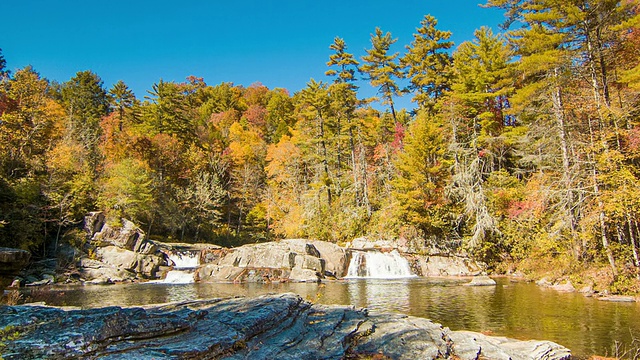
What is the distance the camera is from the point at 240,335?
245 inches

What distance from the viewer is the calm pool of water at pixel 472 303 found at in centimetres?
973

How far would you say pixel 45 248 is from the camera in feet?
77.3

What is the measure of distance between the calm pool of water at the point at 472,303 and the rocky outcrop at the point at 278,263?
5.58ft

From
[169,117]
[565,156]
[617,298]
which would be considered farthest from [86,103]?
[617,298]

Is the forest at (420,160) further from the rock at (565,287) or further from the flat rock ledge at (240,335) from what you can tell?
the flat rock ledge at (240,335)

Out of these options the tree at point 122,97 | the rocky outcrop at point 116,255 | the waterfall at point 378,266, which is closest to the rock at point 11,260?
the rocky outcrop at point 116,255

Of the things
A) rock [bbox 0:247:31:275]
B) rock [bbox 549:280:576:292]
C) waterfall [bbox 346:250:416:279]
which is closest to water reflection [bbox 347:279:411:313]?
waterfall [bbox 346:250:416:279]

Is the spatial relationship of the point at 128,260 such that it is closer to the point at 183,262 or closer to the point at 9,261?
the point at 183,262

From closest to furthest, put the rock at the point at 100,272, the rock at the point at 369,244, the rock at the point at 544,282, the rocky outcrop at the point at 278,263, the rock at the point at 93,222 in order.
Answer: the rock at the point at 544,282 < the rock at the point at 100,272 < the rocky outcrop at the point at 278,263 < the rock at the point at 93,222 < the rock at the point at 369,244

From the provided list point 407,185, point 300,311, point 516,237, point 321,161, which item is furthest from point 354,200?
point 300,311

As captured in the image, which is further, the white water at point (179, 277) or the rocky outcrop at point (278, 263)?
the white water at point (179, 277)

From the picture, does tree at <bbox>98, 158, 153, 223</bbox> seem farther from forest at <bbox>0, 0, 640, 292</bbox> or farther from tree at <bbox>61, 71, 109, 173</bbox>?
tree at <bbox>61, 71, 109, 173</bbox>

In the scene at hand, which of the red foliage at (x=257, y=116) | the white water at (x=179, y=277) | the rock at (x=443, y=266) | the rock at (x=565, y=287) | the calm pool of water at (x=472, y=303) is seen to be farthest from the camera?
the red foliage at (x=257, y=116)

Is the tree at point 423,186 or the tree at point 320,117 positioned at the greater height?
the tree at point 320,117
